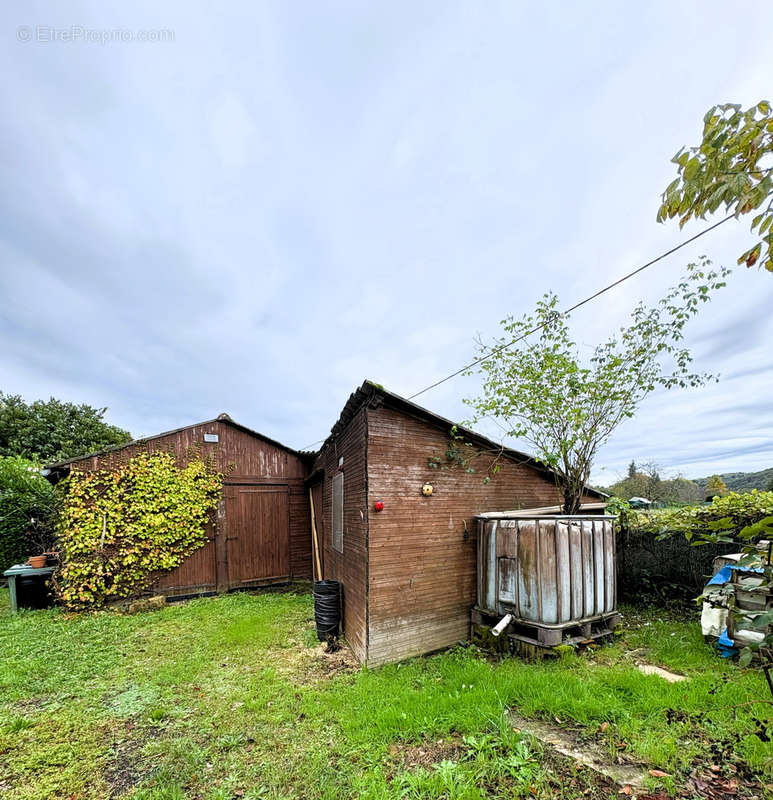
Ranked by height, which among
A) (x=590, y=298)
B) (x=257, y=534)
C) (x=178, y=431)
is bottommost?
(x=257, y=534)

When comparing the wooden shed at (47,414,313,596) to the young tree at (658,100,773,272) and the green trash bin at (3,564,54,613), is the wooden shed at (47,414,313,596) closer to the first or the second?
the green trash bin at (3,564,54,613)

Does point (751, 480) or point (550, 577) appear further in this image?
point (751, 480)

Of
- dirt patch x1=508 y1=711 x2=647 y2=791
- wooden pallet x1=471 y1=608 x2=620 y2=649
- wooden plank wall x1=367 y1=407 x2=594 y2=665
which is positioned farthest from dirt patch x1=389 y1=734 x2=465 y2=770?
wooden pallet x1=471 y1=608 x2=620 y2=649

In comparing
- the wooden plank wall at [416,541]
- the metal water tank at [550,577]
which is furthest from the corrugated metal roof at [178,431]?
the metal water tank at [550,577]

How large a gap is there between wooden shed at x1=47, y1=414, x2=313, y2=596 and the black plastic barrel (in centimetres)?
381

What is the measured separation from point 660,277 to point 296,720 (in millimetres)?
6210

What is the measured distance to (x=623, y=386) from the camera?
5242mm

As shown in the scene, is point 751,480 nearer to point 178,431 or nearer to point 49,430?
point 178,431

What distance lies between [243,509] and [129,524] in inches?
84.2

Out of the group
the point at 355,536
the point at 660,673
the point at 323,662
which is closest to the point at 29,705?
the point at 323,662

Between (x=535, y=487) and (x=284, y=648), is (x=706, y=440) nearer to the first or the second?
(x=535, y=487)

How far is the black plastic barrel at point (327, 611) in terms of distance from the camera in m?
Result: 5.08

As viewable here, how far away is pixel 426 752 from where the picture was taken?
2.73 metres

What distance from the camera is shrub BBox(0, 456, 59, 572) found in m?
8.31
